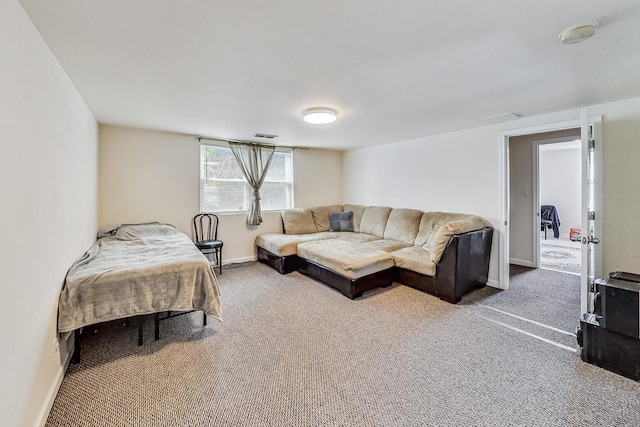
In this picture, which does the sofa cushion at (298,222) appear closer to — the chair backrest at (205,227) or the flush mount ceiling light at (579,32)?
the chair backrest at (205,227)

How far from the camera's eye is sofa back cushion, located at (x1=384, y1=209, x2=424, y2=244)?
4367 mm

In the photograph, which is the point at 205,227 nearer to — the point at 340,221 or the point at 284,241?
the point at 284,241

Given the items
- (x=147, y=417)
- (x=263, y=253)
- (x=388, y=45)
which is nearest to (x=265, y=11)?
(x=388, y=45)

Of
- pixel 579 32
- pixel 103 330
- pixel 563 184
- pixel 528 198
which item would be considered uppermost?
pixel 579 32

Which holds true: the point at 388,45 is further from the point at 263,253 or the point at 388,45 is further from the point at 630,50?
the point at 263,253

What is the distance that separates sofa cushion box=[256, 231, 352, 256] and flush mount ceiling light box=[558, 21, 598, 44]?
11.7 ft

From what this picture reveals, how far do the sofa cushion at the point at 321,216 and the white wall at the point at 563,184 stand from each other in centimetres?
588

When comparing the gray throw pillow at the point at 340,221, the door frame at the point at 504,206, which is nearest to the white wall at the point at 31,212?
the gray throw pillow at the point at 340,221

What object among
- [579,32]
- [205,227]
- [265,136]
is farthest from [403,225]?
[205,227]

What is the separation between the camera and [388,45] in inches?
66.2

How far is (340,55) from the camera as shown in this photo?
1802 millimetres

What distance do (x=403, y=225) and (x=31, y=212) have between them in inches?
168

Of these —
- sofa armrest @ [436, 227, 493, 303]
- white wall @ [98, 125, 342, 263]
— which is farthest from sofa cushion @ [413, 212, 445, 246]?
white wall @ [98, 125, 342, 263]

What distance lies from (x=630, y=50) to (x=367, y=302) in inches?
115
